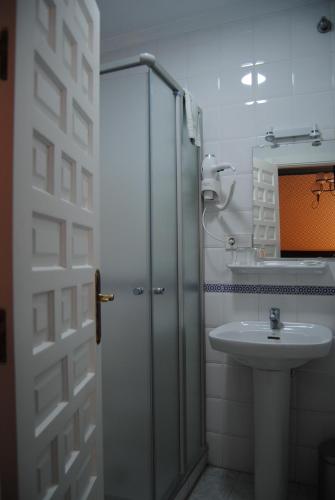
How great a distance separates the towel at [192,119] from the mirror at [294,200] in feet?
1.16

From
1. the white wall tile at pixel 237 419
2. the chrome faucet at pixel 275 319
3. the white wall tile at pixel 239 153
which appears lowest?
the white wall tile at pixel 237 419

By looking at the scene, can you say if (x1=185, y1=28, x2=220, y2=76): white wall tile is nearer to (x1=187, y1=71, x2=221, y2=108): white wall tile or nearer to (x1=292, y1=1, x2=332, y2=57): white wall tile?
(x1=187, y1=71, x2=221, y2=108): white wall tile

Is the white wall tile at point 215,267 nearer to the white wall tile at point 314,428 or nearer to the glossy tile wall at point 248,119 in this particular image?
the glossy tile wall at point 248,119

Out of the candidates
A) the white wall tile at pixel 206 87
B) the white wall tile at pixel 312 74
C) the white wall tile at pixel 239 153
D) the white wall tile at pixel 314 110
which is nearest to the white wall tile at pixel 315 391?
the white wall tile at pixel 239 153

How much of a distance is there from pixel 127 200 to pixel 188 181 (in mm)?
482

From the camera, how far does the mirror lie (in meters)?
1.92

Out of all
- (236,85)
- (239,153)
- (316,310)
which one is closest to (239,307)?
(316,310)

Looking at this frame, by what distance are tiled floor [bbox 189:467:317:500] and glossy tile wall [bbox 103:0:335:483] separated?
0.06 metres

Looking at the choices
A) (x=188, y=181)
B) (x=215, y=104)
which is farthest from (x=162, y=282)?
(x=215, y=104)

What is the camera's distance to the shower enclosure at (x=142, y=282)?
61.3 inches

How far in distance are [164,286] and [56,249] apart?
0.79 metres

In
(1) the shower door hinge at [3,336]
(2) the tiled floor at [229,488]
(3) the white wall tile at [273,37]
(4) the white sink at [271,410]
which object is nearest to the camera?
(1) the shower door hinge at [3,336]

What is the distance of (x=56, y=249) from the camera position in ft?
3.14

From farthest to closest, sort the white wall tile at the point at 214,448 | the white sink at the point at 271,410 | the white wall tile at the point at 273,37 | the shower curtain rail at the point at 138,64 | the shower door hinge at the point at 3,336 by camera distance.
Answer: the white wall tile at the point at 214,448, the white wall tile at the point at 273,37, the white sink at the point at 271,410, the shower curtain rail at the point at 138,64, the shower door hinge at the point at 3,336
